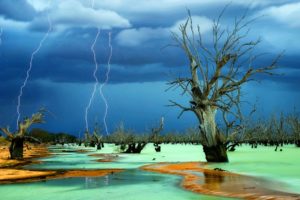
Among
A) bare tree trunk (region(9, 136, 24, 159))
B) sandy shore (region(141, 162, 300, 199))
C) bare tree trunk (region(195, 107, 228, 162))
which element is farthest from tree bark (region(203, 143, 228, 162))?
bare tree trunk (region(9, 136, 24, 159))

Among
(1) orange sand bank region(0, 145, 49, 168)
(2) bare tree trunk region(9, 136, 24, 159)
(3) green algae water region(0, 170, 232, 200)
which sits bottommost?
(3) green algae water region(0, 170, 232, 200)

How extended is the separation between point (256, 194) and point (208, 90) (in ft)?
44.5

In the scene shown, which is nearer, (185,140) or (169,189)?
(169,189)

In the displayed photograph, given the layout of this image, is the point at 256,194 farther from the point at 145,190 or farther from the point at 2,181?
the point at 2,181

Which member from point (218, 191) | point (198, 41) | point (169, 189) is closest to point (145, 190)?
point (169, 189)

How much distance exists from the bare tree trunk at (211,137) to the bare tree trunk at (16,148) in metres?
14.7

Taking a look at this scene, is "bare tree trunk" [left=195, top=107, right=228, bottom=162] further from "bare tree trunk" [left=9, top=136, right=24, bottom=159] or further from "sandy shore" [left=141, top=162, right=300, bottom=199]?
"bare tree trunk" [left=9, top=136, right=24, bottom=159]

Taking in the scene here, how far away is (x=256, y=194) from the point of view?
11.9m

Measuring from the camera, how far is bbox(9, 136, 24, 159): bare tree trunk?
34.4m

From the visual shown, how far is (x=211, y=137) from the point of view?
1000 inches

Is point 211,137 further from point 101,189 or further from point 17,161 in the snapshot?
point 17,161

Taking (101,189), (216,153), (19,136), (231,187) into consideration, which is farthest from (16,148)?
(231,187)

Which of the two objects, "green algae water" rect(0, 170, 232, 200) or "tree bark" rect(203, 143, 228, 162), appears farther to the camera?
"tree bark" rect(203, 143, 228, 162)

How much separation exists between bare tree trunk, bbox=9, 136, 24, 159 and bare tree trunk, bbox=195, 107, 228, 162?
14732 millimetres
